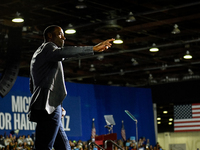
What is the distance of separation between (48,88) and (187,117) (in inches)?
813

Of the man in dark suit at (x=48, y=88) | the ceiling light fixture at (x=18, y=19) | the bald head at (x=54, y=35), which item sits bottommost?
the man in dark suit at (x=48, y=88)

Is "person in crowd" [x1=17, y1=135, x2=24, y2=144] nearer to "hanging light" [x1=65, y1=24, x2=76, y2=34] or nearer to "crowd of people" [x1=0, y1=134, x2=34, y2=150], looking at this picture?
"crowd of people" [x1=0, y1=134, x2=34, y2=150]

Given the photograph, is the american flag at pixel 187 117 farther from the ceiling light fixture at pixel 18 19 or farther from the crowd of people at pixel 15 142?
the ceiling light fixture at pixel 18 19

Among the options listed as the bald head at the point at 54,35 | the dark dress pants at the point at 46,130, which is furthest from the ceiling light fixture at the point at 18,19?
the dark dress pants at the point at 46,130

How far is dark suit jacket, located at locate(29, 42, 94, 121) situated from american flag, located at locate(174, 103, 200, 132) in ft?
66.1

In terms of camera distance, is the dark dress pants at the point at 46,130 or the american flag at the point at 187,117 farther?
the american flag at the point at 187,117

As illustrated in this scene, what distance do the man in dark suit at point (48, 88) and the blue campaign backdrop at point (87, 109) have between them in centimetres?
1313

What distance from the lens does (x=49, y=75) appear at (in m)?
2.46

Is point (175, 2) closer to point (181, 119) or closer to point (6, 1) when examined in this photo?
point (6, 1)

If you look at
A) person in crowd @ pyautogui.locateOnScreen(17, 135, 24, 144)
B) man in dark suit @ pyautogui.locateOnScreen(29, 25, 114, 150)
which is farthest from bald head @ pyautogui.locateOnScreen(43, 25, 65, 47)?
person in crowd @ pyautogui.locateOnScreen(17, 135, 24, 144)

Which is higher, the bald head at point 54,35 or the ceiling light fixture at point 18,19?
the ceiling light fixture at point 18,19

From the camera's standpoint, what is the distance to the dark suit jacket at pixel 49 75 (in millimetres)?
2402

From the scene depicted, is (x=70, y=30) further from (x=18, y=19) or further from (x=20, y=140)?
(x=20, y=140)

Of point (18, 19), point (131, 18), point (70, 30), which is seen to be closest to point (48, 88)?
point (18, 19)
